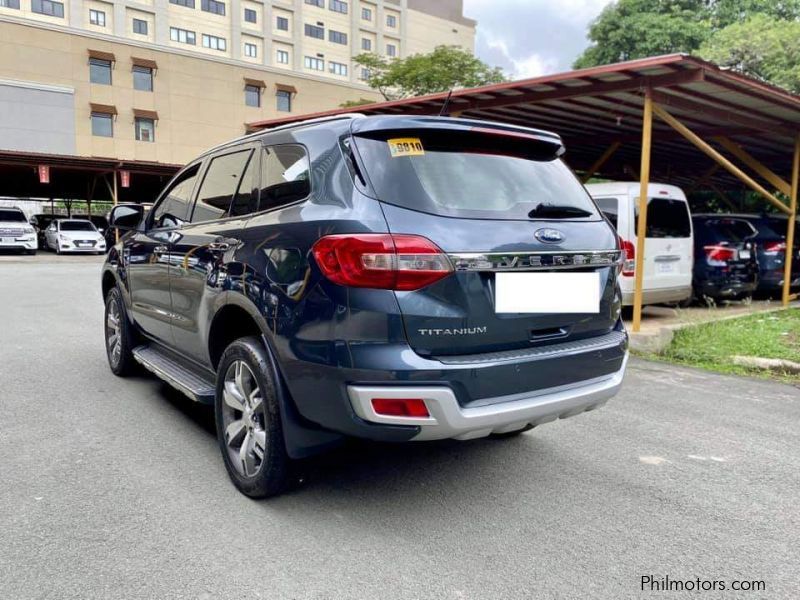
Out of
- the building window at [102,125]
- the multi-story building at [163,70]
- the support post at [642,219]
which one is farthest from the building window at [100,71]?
the support post at [642,219]

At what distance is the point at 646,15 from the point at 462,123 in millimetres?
32474

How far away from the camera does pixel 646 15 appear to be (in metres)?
30.5

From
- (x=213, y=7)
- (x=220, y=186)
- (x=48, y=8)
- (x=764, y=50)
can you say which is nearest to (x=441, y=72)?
(x=764, y=50)

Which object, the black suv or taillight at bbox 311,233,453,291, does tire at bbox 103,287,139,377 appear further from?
taillight at bbox 311,233,453,291

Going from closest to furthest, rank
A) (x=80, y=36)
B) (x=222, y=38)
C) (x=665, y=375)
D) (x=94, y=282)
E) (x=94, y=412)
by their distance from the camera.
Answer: (x=94, y=412) < (x=665, y=375) < (x=94, y=282) < (x=80, y=36) < (x=222, y=38)

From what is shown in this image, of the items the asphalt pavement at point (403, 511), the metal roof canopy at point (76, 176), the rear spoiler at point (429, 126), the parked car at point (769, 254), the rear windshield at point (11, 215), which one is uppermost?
the metal roof canopy at point (76, 176)

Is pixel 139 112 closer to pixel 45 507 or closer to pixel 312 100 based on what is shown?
pixel 312 100

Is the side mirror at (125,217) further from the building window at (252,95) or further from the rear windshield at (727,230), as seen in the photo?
the building window at (252,95)

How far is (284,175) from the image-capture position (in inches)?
123

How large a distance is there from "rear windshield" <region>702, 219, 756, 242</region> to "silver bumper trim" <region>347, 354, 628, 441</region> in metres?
8.15

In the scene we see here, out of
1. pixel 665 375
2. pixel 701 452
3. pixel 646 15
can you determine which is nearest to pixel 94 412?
pixel 701 452

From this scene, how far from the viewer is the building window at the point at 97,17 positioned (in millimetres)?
37812

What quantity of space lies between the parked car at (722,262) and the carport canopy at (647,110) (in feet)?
2.10

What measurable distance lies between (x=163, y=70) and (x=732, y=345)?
3902cm
